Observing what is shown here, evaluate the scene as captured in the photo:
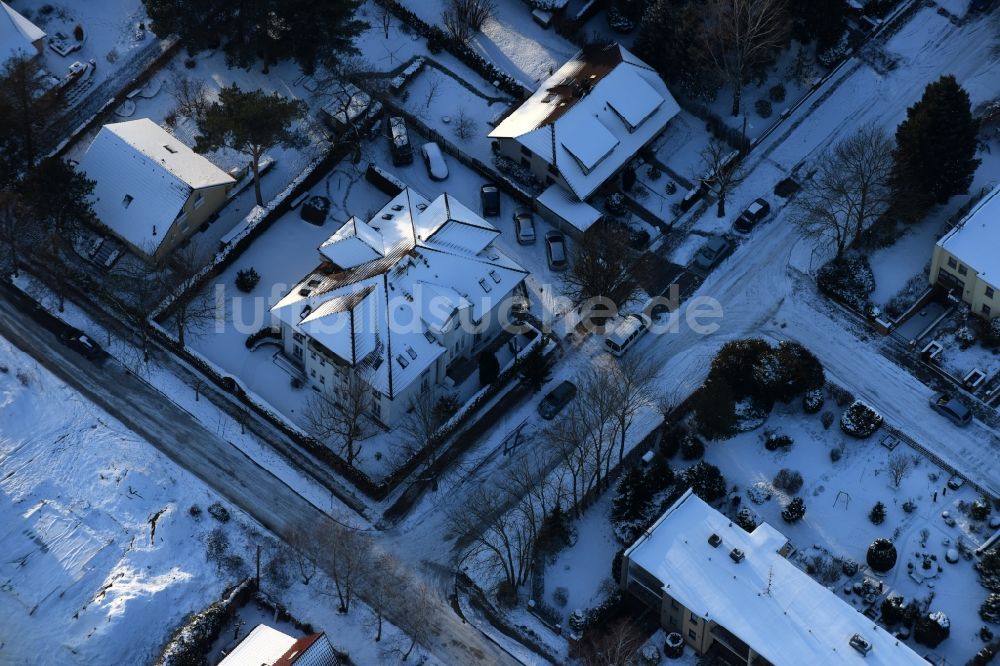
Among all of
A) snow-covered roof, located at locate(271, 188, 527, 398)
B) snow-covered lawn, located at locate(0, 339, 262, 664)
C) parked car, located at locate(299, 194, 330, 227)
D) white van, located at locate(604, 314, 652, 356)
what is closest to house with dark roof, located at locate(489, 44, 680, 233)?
snow-covered roof, located at locate(271, 188, 527, 398)

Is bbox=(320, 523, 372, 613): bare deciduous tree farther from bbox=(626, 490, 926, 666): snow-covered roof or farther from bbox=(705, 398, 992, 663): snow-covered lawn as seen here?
bbox=(705, 398, 992, 663): snow-covered lawn

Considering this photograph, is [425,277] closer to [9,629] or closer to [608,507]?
[608,507]

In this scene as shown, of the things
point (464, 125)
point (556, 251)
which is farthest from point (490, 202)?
point (464, 125)

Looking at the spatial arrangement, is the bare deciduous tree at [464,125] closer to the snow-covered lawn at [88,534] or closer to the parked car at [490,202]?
the parked car at [490,202]

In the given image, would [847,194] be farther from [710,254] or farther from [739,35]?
[739,35]

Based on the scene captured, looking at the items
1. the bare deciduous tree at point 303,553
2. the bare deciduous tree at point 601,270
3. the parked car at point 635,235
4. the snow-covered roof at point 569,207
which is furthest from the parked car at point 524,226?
the bare deciduous tree at point 303,553

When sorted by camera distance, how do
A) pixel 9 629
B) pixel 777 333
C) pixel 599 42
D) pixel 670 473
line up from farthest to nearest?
pixel 599 42, pixel 777 333, pixel 670 473, pixel 9 629

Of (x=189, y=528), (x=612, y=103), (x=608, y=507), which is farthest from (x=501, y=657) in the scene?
(x=612, y=103)
